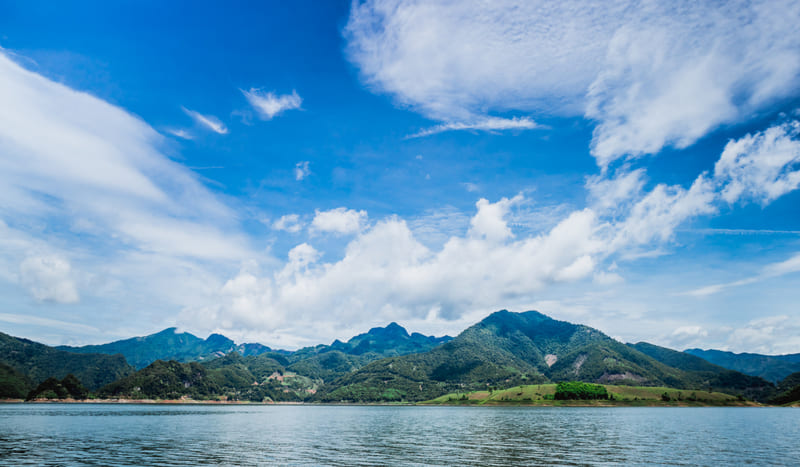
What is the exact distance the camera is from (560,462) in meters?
60.7

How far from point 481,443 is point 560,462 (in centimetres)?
2757

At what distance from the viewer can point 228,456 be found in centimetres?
6625

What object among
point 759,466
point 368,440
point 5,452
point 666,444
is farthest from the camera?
point 368,440

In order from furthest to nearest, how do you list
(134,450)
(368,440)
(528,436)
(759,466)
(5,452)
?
(528,436) < (368,440) < (134,450) < (5,452) < (759,466)

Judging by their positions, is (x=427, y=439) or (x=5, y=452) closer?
(x=5, y=452)

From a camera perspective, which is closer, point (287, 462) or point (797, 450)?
point (287, 462)

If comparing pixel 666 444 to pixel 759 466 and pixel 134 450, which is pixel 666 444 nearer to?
pixel 759 466

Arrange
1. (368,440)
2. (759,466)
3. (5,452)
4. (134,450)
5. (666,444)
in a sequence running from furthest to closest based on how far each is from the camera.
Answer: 1. (368,440)
2. (666,444)
3. (134,450)
4. (5,452)
5. (759,466)

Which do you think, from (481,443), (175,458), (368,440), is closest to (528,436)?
(481,443)

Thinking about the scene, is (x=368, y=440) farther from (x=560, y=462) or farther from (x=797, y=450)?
(x=797, y=450)

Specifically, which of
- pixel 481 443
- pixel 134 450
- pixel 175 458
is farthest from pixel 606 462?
pixel 134 450

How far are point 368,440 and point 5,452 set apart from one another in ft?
199

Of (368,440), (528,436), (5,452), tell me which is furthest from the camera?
(528,436)

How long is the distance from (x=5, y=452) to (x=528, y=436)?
317ft
